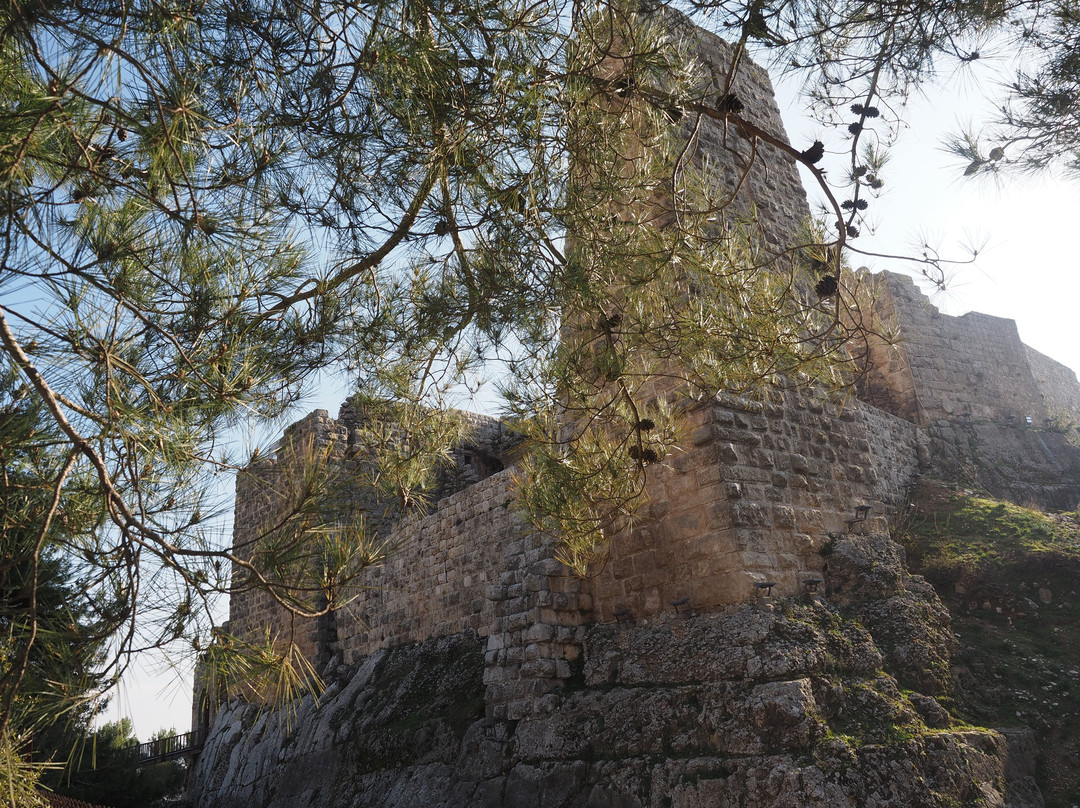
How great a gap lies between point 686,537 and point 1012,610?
2.82m

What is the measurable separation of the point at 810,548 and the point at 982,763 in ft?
4.50

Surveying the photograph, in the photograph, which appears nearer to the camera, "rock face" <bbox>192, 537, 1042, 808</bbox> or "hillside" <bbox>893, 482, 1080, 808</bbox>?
"rock face" <bbox>192, 537, 1042, 808</bbox>

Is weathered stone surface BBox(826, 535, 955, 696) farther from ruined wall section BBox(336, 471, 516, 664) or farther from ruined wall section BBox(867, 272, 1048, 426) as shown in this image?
ruined wall section BBox(867, 272, 1048, 426)

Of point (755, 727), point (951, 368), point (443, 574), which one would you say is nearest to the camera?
point (755, 727)

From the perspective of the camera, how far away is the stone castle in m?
4.42

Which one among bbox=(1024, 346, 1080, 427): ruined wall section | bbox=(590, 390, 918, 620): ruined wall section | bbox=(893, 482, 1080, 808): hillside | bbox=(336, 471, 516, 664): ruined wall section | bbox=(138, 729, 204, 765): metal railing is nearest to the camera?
bbox=(893, 482, 1080, 808): hillside

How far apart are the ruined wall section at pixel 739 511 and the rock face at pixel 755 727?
175 millimetres

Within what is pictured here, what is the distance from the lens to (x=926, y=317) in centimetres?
1237

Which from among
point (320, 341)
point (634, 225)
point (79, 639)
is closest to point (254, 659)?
point (79, 639)

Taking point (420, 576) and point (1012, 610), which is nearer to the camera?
point (1012, 610)

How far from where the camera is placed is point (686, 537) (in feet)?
14.9

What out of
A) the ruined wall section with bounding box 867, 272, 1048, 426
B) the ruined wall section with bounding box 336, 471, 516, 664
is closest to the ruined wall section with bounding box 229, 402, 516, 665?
the ruined wall section with bounding box 336, 471, 516, 664

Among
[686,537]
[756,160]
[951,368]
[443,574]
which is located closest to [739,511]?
[686,537]

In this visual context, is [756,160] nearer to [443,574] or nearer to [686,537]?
[686,537]
